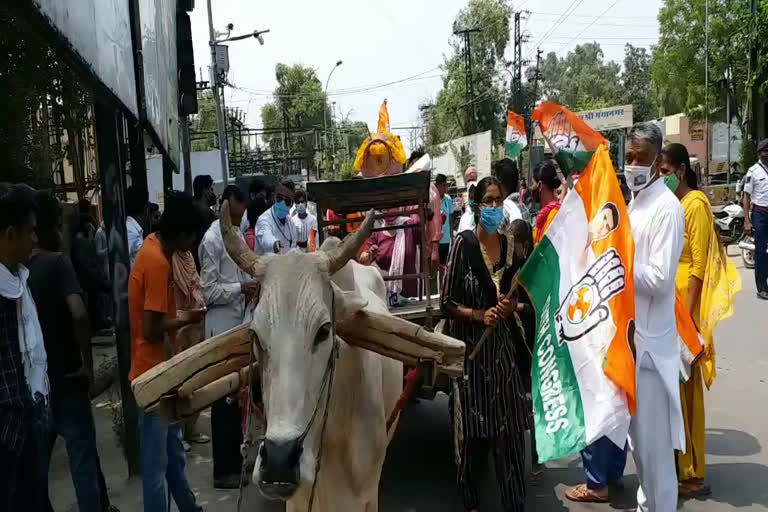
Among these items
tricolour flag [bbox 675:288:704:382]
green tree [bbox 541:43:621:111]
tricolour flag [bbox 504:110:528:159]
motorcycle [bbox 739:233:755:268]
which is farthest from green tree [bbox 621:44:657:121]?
tricolour flag [bbox 675:288:704:382]

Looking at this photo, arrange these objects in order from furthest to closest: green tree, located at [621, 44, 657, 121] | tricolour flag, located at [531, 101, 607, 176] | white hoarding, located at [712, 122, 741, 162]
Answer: green tree, located at [621, 44, 657, 121]
white hoarding, located at [712, 122, 741, 162]
tricolour flag, located at [531, 101, 607, 176]

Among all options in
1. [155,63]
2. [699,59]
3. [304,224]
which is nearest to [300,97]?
[699,59]

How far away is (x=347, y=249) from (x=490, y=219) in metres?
1.68

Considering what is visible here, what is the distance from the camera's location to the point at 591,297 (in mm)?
3141

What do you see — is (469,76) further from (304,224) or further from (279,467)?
(279,467)

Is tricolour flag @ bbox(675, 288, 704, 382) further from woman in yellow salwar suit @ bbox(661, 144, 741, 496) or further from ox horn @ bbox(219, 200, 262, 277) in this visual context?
ox horn @ bbox(219, 200, 262, 277)

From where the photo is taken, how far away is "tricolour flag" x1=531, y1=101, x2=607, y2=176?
3.56 meters

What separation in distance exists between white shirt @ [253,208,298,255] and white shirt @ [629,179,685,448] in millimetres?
4241

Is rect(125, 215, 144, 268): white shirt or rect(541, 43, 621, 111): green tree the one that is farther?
rect(541, 43, 621, 111): green tree

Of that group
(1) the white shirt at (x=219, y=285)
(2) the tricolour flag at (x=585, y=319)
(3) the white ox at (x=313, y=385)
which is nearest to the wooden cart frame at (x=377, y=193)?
(1) the white shirt at (x=219, y=285)

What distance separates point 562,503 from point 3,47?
255 inches

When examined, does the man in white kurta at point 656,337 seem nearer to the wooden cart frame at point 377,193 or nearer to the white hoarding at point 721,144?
the wooden cart frame at point 377,193

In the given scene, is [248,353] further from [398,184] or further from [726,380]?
[726,380]

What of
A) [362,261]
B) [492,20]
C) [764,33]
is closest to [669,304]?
[362,261]
